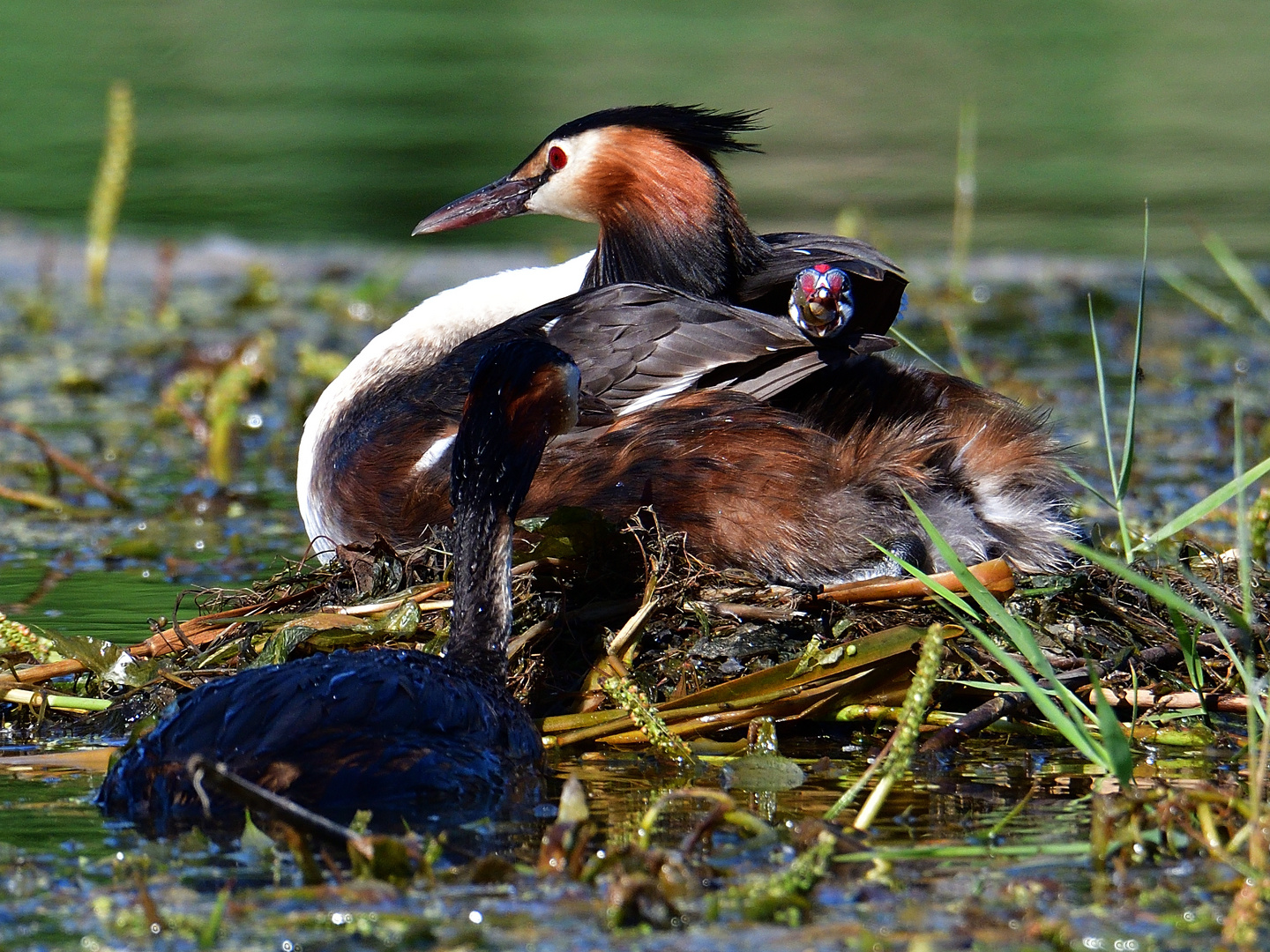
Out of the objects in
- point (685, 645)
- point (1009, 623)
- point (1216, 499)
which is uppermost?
point (1216, 499)

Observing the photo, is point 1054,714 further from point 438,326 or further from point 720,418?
point 438,326

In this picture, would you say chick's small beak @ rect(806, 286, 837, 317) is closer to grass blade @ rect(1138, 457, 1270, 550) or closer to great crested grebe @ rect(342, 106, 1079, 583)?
great crested grebe @ rect(342, 106, 1079, 583)

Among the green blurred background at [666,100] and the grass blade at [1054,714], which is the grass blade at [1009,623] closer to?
the grass blade at [1054,714]

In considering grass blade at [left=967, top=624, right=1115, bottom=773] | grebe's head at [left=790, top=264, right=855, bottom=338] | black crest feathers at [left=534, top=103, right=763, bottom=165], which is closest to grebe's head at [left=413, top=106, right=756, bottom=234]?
black crest feathers at [left=534, top=103, right=763, bottom=165]

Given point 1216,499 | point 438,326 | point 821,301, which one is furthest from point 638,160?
point 1216,499

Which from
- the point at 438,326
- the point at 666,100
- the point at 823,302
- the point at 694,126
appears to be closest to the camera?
the point at 823,302

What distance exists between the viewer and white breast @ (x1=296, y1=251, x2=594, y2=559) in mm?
4992

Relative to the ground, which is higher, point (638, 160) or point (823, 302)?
point (638, 160)

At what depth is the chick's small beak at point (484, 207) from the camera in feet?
17.2

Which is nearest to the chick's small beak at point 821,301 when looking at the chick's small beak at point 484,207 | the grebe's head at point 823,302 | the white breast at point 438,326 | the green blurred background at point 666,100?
the grebe's head at point 823,302

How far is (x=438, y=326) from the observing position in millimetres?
5156

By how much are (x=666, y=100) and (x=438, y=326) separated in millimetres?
9660

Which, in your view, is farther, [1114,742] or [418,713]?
[418,713]

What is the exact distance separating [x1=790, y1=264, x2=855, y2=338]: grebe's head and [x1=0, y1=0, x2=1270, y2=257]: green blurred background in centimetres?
563
